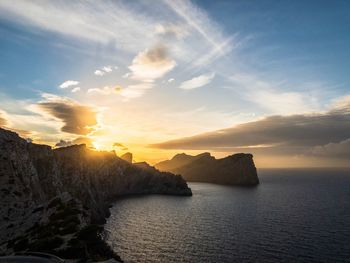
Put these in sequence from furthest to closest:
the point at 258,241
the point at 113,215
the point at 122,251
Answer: the point at 113,215
the point at 258,241
the point at 122,251

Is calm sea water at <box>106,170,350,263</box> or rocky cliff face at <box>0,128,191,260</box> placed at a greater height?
rocky cliff face at <box>0,128,191,260</box>

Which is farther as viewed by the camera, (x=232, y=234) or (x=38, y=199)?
(x=232, y=234)

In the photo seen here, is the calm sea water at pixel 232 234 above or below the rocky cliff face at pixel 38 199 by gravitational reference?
below

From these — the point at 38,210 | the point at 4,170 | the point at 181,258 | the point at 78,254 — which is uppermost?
the point at 4,170

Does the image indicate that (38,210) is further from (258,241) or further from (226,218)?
(226,218)

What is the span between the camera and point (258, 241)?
3509 inches

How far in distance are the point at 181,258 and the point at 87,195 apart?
62.0 meters

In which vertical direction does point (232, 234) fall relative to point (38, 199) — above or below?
below

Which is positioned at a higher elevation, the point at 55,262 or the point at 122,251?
the point at 55,262

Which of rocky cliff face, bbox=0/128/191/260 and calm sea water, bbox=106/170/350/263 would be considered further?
calm sea water, bbox=106/170/350/263

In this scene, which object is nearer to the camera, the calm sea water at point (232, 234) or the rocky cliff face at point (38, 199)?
the rocky cliff face at point (38, 199)

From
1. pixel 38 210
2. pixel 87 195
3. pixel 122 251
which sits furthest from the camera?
pixel 87 195

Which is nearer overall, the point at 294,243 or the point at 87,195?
the point at 294,243

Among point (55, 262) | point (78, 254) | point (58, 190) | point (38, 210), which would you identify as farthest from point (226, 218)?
point (55, 262)
